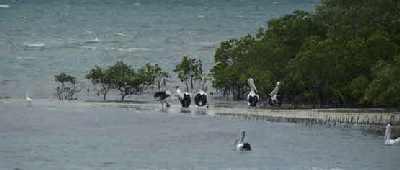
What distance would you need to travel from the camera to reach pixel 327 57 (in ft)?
191

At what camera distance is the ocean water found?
93.0 m

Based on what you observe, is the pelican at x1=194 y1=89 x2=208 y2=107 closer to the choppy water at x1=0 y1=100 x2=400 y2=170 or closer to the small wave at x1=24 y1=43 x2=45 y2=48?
the choppy water at x1=0 y1=100 x2=400 y2=170

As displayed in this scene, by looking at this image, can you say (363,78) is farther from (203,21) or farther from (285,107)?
(203,21)

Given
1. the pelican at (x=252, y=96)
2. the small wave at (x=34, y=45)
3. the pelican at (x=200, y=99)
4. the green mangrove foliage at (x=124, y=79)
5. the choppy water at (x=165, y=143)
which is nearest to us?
the choppy water at (x=165, y=143)

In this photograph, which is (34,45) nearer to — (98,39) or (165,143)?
(98,39)

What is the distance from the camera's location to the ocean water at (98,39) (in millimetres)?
93000

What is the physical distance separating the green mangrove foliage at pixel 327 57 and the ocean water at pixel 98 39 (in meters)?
16.6

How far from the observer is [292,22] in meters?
63.9

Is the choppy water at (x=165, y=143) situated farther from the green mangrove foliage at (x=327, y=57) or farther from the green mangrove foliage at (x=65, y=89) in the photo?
the green mangrove foliage at (x=65, y=89)

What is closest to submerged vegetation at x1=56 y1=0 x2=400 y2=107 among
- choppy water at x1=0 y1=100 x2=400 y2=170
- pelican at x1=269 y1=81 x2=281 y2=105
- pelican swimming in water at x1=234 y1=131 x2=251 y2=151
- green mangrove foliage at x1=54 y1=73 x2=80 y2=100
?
pelican at x1=269 y1=81 x2=281 y2=105

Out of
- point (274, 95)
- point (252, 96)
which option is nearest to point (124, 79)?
point (252, 96)

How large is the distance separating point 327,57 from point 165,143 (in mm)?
11391

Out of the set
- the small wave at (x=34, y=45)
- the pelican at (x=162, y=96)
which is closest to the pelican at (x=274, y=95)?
the pelican at (x=162, y=96)

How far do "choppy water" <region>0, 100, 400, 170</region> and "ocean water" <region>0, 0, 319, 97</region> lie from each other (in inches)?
715
